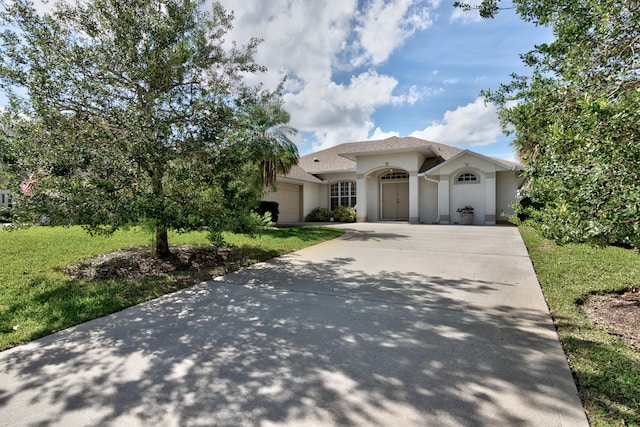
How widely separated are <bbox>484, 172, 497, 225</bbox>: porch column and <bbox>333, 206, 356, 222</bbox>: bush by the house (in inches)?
299

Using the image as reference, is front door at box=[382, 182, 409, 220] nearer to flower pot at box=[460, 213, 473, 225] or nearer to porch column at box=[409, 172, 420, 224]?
porch column at box=[409, 172, 420, 224]

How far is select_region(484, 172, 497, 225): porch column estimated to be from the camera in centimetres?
1697

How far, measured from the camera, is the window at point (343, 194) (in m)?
21.9

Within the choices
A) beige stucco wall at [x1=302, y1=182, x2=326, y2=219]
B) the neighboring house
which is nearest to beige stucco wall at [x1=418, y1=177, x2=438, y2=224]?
the neighboring house

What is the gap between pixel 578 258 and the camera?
24.5 feet

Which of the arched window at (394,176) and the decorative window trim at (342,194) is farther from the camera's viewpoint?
the decorative window trim at (342,194)

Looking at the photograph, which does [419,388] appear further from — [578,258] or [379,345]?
[578,258]

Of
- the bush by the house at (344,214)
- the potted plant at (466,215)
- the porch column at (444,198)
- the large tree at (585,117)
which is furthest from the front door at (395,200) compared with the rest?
the large tree at (585,117)

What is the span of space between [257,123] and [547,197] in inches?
208

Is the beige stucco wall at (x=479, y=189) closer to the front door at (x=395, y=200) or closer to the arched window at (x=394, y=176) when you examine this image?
the arched window at (x=394, y=176)

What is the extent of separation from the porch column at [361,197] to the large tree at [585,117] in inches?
614

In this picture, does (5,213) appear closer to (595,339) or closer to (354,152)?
(595,339)

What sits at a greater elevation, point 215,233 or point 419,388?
point 215,233

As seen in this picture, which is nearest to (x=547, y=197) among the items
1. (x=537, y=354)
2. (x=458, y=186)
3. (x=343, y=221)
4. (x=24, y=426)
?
(x=537, y=354)
